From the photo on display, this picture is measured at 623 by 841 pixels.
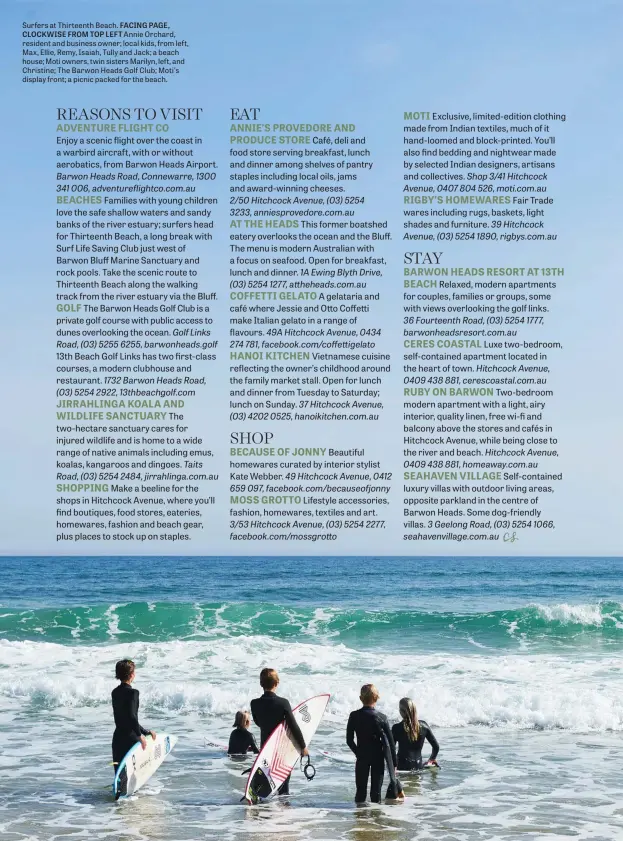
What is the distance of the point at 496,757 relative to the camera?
38.1 feet

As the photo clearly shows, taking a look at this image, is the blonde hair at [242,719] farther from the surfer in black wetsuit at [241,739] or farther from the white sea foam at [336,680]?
the white sea foam at [336,680]

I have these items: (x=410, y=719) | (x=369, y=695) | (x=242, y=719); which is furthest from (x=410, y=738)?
(x=242, y=719)

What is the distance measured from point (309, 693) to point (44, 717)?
188 inches

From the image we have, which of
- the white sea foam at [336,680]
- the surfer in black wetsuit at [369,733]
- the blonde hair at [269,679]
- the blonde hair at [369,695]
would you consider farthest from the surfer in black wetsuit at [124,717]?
the white sea foam at [336,680]

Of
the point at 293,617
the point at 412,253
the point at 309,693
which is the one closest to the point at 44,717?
the point at 309,693

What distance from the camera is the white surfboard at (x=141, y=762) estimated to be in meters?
9.38

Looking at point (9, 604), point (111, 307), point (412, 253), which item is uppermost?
point (412, 253)

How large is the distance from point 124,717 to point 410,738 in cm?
353

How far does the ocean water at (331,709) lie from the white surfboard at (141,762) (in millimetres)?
217

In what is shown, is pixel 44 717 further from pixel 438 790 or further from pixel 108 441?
pixel 438 790

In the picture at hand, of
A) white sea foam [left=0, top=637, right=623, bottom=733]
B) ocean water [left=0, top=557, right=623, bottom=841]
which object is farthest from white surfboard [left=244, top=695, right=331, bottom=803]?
white sea foam [left=0, top=637, right=623, bottom=733]

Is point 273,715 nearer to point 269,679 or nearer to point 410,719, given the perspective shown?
point 269,679

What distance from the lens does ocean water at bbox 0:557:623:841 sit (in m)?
8.67

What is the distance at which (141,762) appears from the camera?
9.73m
